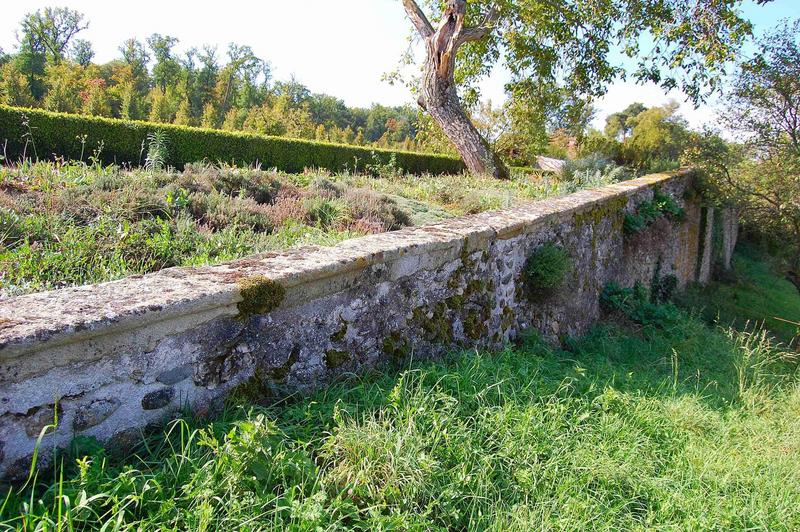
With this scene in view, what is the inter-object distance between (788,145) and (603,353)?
30.4ft

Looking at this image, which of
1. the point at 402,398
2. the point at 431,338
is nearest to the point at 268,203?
the point at 431,338

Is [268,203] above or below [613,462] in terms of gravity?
above

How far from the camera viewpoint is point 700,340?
20.2 feet

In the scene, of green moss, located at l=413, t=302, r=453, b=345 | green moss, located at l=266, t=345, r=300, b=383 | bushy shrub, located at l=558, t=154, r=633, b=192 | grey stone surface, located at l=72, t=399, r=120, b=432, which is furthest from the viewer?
bushy shrub, located at l=558, t=154, r=633, b=192

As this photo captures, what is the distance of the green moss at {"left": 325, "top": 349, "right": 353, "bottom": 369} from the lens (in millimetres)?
2574

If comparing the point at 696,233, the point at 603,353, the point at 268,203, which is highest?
the point at 696,233

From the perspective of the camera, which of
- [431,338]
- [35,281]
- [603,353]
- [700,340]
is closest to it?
[35,281]

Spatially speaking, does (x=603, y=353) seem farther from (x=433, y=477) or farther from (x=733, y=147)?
(x=733, y=147)

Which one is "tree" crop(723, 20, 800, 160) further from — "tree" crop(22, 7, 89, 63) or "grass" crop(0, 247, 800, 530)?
"tree" crop(22, 7, 89, 63)

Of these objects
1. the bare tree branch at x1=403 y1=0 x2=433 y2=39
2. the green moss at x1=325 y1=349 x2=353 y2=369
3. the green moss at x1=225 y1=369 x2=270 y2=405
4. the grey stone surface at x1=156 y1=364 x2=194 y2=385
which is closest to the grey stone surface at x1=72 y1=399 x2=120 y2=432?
the grey stone surface at x1=156 y1=364 x2=194 y2=385

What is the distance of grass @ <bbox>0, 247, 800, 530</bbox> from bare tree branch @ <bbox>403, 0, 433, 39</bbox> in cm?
1019

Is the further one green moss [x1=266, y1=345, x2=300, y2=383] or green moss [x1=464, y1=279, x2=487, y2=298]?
green moss [x1=464, y1=279, x2=487, y2=298]

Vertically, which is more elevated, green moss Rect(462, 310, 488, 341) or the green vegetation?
the green vegetation

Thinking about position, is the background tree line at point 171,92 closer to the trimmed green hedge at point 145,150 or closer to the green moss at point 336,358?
the trimmed green hedge at point 145,150
